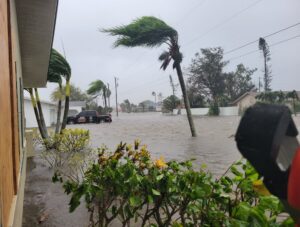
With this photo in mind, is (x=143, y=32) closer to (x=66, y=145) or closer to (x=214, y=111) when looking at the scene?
(x=66, y=145)

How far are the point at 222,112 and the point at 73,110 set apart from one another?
964 inches

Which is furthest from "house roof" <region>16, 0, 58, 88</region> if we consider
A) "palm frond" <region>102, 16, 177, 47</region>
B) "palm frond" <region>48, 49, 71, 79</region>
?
"palm frond" <region>102, 16, 177, 47</region>

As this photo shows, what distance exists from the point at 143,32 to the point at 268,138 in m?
14.9

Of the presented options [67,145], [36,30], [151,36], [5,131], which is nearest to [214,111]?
[151,36]

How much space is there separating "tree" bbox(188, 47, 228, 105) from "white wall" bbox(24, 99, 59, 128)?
23219 millimetres

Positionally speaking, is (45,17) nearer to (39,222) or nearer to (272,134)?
(39,222)

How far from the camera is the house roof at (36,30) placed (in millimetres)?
4773

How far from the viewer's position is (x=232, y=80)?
56469 millimetres

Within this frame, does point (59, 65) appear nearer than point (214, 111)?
Yes

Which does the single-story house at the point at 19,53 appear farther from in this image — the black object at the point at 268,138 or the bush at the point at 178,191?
the black object at the point at 268,138

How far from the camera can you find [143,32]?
1509 centimetres

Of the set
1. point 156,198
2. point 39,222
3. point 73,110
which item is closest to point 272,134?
point 156,198

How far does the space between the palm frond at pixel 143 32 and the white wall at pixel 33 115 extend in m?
15.2

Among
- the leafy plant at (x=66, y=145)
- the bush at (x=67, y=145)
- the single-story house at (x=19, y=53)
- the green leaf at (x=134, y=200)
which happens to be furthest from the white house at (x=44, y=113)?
the green leaf at (x=134, y=200)
